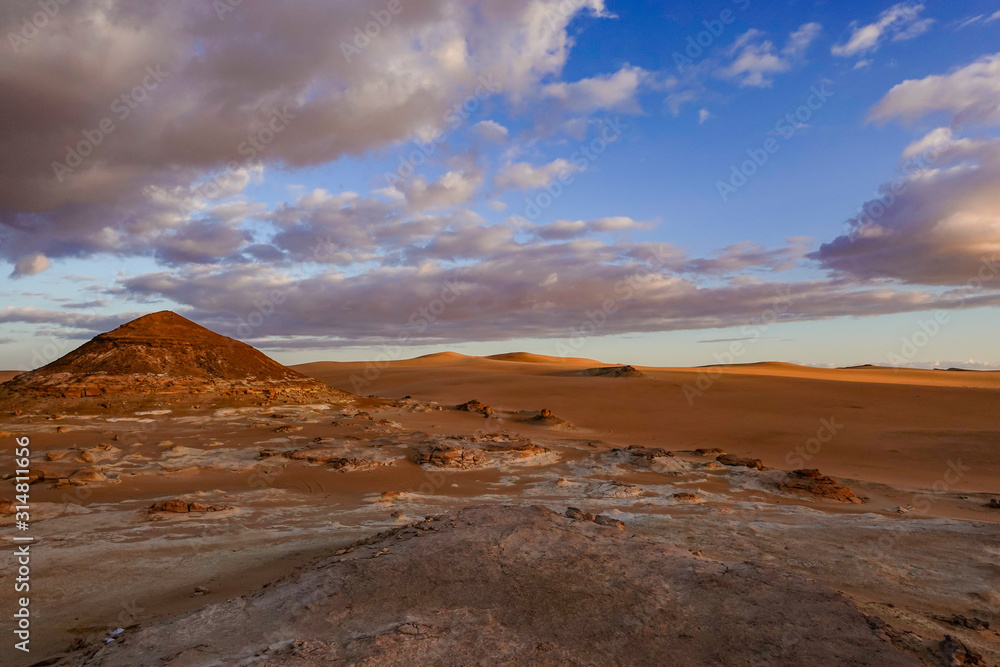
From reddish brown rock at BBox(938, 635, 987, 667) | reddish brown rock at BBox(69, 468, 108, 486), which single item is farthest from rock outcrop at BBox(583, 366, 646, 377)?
reddish brown rock at BBox(938, 635, 987, 667)

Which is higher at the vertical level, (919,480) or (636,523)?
(636,523)

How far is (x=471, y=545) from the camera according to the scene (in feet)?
13.6

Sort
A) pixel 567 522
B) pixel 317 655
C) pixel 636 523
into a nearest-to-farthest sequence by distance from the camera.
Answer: pixel 317 655
pixel 567 522
pixel 636 523

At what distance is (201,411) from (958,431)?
66.5 ft

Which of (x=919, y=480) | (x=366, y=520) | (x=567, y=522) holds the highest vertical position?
(x=567, y=522)

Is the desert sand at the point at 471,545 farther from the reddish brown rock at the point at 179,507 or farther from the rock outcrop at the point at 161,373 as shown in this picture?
the rock outcrop at the point at 161,373

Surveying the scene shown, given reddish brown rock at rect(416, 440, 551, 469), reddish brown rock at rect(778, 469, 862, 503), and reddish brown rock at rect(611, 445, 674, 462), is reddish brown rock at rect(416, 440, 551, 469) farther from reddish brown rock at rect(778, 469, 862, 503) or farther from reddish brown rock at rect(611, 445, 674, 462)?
reddish brown rock at rect(778, 469, 862, 503)

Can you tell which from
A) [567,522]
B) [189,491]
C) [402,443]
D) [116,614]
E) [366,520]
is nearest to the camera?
[116,614]

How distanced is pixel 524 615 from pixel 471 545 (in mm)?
969

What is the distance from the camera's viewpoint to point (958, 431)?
600 inches

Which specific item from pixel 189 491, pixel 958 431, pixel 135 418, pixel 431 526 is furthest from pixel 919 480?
pixel 135 418

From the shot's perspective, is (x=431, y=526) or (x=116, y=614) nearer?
(x=116, y=614)

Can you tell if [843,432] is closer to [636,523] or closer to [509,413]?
[509,413]

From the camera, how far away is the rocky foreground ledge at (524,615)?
111 inches
